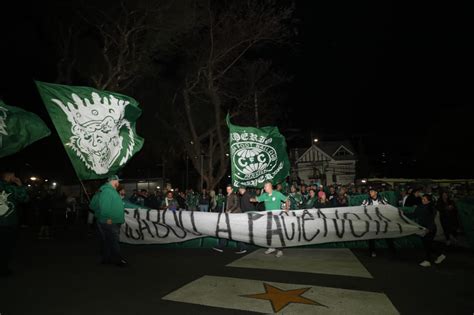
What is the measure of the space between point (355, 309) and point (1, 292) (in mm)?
4934

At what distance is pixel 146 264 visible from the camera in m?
6.48

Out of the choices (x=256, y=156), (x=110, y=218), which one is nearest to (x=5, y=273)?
(x=110, y=218)

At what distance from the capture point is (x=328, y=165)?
1842 inches

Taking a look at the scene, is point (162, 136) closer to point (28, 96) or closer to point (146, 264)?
point (28, 96)

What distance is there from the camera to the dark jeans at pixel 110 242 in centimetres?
624

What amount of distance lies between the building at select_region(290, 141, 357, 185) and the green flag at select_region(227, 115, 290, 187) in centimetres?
3433

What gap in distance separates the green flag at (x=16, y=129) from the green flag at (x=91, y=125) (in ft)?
1.05

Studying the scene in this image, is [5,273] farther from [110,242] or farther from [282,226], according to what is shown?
[282,226]

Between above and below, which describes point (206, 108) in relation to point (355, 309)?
above

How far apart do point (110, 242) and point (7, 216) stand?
1.78 metres

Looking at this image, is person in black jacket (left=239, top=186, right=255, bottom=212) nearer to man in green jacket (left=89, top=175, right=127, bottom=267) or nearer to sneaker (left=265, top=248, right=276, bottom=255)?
sneaker (left=265, top=248, right=276, bottom=255)

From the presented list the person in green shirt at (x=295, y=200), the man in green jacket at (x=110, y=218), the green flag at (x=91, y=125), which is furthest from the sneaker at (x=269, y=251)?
the person in green shirt at (x=295, y=200)

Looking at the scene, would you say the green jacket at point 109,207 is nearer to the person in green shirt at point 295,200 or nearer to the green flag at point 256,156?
the green flag at point 256,156

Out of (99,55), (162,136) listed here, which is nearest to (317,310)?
(99,55)
